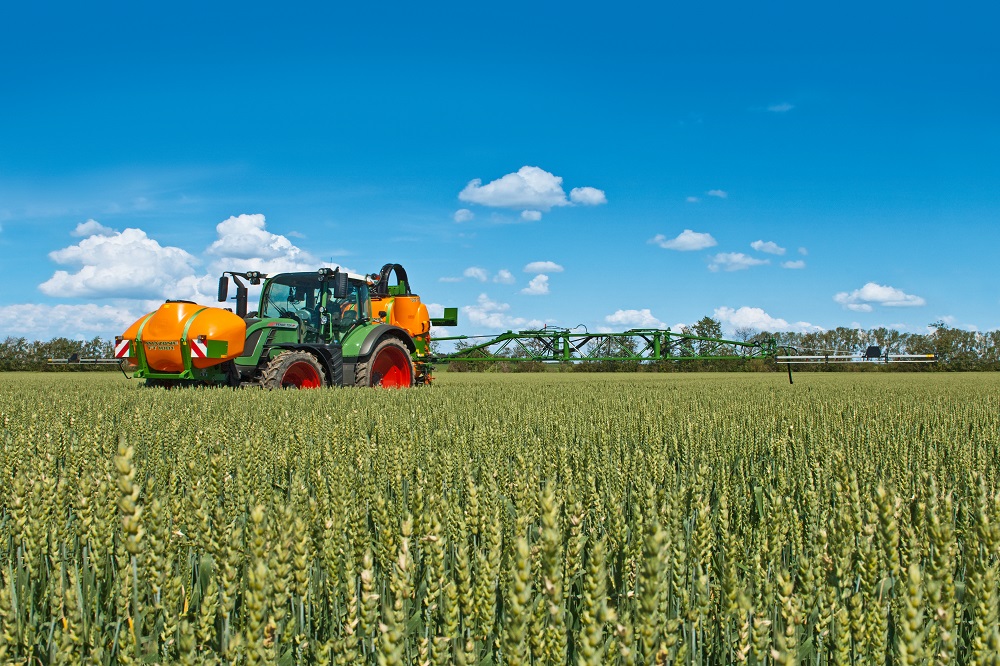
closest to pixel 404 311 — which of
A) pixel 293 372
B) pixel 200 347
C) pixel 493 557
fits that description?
pixel 293 372

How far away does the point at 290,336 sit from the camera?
34.6ft

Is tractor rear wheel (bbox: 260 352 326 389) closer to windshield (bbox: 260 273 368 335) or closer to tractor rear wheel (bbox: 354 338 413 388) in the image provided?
tractor rear wheel (bbox: 354 338 413 388)

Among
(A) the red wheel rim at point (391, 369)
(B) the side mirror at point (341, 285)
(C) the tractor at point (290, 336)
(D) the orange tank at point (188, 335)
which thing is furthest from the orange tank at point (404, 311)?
(D) the orange tank at point (188, 335)

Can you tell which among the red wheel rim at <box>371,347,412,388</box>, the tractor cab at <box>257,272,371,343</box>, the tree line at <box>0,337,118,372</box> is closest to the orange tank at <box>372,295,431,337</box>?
the red wheel rim at <box>371,347,412,388</box>

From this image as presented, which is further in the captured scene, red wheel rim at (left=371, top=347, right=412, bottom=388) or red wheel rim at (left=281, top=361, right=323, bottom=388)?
red wheel rim at (left=371, top=347, right=412, bottom=388)

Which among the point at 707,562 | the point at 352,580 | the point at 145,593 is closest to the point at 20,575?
the point at 145,593

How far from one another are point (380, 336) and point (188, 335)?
314cm

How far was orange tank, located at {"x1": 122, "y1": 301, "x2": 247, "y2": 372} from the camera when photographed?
9.05m

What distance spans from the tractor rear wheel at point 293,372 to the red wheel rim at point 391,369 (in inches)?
53.3

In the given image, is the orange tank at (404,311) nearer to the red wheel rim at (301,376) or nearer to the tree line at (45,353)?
the red wheel rim at (301,376)

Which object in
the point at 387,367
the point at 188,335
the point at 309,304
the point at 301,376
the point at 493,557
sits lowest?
the point at 493,557

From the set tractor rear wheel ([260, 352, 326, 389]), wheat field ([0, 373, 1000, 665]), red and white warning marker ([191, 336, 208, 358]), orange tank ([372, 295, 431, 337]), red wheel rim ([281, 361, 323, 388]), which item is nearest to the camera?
wheat field ([0, 373, 1000, 665])

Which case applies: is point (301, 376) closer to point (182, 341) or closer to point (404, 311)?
point (182, 341)

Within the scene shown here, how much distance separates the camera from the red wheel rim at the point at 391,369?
1191 cm
